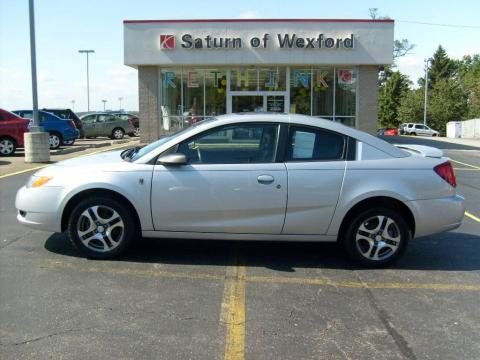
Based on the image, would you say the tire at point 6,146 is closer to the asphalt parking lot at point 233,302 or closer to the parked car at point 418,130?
the asphalt parking lot at point 233,302

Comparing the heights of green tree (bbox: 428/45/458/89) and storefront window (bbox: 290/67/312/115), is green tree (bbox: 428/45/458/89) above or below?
above

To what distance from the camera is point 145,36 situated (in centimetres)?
2142

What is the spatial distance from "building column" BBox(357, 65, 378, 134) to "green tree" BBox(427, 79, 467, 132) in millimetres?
52865

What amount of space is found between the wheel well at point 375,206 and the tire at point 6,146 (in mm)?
14109

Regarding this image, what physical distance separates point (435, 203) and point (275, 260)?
1.73 metres

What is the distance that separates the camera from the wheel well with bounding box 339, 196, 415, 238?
5246 mm

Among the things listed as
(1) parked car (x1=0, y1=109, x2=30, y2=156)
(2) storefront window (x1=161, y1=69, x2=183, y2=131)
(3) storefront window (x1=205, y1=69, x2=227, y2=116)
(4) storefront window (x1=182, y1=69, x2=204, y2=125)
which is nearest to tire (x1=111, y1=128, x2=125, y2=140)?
(2) storefront window (x1=161, y1=69, x2=183, y2=131)

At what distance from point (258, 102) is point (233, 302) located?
1861 centimetres

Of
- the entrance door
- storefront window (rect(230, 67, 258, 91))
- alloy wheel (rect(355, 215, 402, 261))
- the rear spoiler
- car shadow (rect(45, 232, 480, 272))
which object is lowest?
car shadow (rect(45, 232, 480, 272))

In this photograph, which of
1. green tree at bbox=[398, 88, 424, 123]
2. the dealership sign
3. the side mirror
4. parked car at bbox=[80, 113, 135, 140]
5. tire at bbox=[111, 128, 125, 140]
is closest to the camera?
the side mirror

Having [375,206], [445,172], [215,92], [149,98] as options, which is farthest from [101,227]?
[215,92]

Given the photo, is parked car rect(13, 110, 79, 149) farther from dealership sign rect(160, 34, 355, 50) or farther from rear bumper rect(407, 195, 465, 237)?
rear bumper rect(407, 195, 465, 237)

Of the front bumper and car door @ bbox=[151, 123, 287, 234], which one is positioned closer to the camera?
car door @ bbox=[151, 123, 287, 234]

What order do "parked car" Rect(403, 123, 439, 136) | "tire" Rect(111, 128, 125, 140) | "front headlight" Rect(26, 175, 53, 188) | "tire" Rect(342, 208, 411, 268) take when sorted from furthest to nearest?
"parked car" Rect(403, 123, 439, 136) < "tire" Rect(111, 128, 125, 140) < "front headlight" Rect(26, 175, 53, 188) < "tire" Rect(342, 208, 411, 268)
